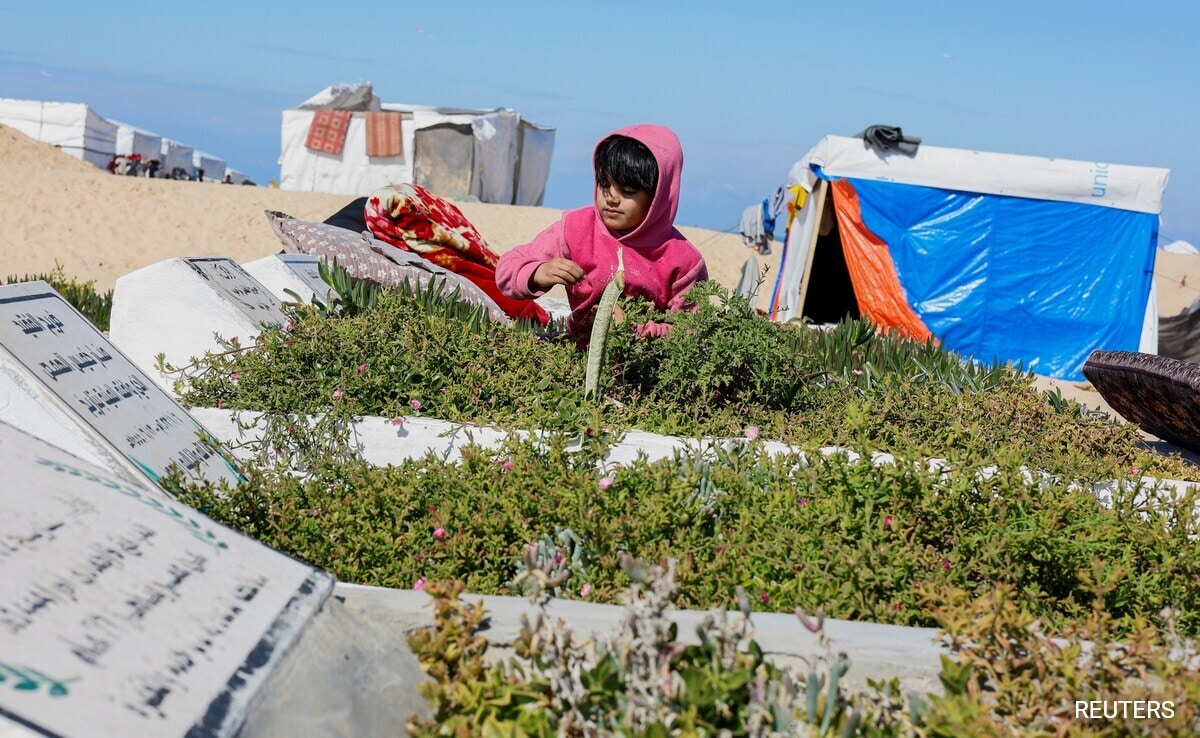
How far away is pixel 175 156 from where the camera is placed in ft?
128

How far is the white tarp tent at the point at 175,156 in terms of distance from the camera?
3769 cm

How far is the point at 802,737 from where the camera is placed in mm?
1520

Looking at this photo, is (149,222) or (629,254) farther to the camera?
(149,222)

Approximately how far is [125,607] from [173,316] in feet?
9.91

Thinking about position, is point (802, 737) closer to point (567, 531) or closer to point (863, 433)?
point (567, 531)

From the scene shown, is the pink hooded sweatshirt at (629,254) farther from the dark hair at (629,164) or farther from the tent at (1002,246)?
the tent at (1002,246)

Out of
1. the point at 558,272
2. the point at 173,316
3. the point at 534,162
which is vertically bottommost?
the point at 173,316

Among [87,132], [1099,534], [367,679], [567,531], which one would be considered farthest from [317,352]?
[87,132]

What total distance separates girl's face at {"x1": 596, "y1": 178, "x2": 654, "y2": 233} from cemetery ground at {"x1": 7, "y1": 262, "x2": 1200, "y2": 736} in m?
0.57

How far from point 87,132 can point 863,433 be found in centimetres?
3387

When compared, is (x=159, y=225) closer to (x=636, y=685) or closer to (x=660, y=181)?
(x=660, y=181)

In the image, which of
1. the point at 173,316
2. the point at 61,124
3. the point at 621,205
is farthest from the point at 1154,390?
the point at 61,124

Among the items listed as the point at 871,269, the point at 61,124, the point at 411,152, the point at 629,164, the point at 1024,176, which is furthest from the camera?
the point at 61,124

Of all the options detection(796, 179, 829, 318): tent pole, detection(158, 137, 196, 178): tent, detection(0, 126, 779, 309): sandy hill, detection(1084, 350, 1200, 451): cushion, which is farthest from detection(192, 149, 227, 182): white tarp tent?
detection(1084, 350, 1200, 451): cushion
